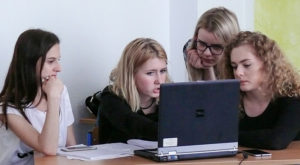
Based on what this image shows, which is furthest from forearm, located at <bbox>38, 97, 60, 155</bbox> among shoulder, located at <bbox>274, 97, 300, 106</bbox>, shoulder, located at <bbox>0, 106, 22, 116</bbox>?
shoulder, located at <bbox>274, 97, 300, 106</bbox>

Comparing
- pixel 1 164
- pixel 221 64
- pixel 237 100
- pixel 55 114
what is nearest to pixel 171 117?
pixel 237 100

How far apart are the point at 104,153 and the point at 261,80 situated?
78 cm

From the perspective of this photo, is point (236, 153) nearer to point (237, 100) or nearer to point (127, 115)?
point (237, 100)

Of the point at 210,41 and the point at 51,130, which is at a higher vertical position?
the point at 210,41

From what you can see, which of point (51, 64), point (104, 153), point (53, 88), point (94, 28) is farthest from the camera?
point (94, 28)

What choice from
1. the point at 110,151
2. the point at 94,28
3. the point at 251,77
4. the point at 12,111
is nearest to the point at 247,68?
the point at 251,77

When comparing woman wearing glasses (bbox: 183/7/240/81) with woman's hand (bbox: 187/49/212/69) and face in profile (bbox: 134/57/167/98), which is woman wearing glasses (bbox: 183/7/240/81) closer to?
woman's hand (bbox: 187/49/212/69)

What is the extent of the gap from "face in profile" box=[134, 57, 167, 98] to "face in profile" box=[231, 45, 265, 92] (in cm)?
33

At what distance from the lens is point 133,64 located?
2.42m

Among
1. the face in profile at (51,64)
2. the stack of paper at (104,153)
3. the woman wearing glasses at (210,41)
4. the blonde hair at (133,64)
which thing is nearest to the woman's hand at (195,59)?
the woman wearing glasses at (210,41)

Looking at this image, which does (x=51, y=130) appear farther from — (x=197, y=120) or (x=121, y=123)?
(x=197, y=120)

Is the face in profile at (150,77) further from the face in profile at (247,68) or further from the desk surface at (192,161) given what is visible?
the desk surface at (192,161)

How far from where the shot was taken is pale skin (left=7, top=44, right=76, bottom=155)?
6.61 feet

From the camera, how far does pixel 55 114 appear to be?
2109mm
